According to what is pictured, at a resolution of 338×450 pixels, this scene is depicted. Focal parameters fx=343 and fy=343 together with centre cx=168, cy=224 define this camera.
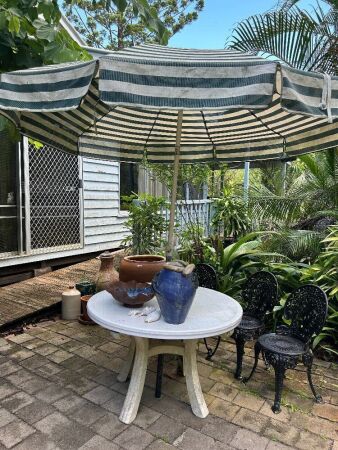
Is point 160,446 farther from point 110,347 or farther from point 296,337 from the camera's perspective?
point 110,347

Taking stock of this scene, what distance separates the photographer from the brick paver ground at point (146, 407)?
6.61 feet

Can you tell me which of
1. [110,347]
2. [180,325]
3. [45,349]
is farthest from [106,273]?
[180,325]

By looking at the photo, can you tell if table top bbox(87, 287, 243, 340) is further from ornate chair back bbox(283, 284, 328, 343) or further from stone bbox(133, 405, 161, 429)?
stone bbox(133, 405, 161, 429)

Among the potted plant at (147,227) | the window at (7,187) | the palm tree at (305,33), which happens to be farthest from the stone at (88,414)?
the palm tree at (305,33)

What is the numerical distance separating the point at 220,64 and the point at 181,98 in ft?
0.81

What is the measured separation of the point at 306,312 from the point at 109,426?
61.8 inches

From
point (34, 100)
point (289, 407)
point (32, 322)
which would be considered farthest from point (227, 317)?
point (32, 322)

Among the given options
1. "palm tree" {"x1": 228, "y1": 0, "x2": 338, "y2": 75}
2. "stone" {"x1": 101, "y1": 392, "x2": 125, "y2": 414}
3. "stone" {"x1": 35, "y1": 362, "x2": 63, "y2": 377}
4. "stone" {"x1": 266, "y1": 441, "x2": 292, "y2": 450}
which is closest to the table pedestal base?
"stone" {"x1": 101, "y1": 392, "x2": 125, "y2": 414}

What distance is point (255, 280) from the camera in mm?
3059

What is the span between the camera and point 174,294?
6.67 ft

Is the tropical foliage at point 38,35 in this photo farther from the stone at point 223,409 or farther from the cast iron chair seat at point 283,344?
the stone at point 223,409

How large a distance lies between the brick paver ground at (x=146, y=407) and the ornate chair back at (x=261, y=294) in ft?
1.58

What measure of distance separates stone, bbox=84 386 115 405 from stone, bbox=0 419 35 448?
442mm

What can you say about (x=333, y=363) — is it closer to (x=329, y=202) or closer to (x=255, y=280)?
(x=255, y=280)
